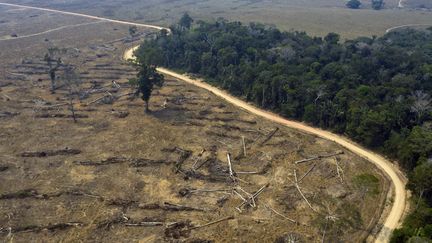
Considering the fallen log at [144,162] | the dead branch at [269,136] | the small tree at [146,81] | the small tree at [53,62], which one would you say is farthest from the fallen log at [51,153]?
the small tree at [53,62]

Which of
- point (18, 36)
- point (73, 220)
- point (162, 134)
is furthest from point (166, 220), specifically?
point (18, 36)

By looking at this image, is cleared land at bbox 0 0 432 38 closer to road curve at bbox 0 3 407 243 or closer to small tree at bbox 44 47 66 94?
small tree at bbox 44 47 66 94

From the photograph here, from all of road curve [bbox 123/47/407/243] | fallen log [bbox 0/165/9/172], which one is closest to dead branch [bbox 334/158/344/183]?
road curve [bbox 123/47/407/243]

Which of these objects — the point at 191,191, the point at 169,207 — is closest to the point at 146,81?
the point at 191,191

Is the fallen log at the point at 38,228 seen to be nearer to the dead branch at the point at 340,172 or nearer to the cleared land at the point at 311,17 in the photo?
the dead branch at the point at 340,172

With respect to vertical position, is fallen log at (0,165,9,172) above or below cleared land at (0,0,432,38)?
below

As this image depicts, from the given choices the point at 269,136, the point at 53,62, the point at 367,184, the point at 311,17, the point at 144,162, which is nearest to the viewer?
the point at 367,184

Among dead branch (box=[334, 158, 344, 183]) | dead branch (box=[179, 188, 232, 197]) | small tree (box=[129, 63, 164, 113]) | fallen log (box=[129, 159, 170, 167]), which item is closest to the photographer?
dead branch (box=[179, 188, 232, 197])

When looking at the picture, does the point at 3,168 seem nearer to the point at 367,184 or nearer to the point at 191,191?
the point at 191,191
